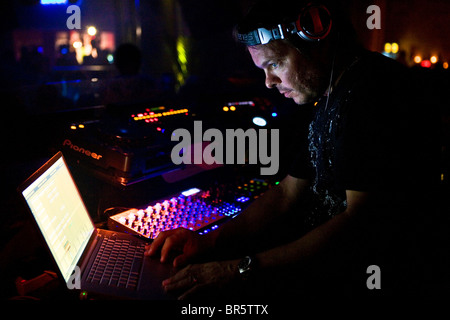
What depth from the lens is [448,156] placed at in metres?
3.34

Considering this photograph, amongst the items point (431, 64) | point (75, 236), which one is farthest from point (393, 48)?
point (75, 236)

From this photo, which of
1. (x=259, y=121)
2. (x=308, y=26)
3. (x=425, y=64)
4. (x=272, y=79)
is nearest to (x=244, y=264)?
(x=272, y=79)

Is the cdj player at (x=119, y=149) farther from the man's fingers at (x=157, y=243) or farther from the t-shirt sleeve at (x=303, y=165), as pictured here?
the t-shirt sleeve at (x=303, y=165)

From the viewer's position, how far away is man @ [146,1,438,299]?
1017 mm

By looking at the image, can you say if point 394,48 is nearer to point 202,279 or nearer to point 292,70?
point 292,70

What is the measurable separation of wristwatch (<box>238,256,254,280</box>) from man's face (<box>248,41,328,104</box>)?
0.59 meters

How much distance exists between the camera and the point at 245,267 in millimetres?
1111

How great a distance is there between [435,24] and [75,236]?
554 centimetres

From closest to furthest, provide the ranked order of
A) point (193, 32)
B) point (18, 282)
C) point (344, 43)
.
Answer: point (18, 282)
point (344, 43)
point (193, 32)

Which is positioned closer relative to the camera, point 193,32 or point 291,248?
point 291,248

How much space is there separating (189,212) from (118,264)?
43 centimetres
